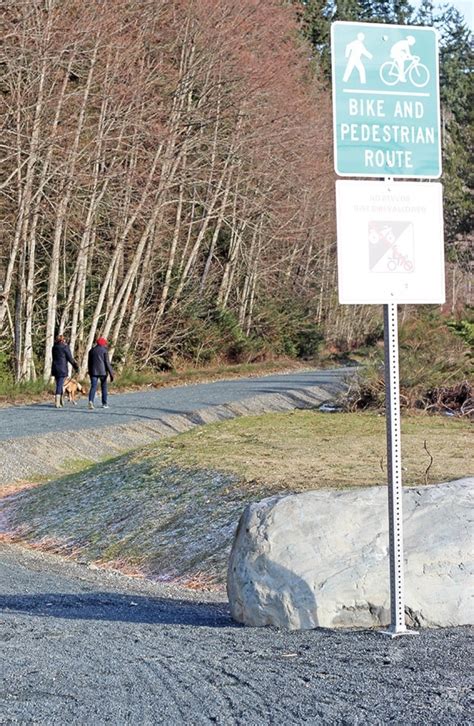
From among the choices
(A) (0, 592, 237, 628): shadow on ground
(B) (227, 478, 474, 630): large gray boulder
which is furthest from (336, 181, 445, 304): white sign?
(A) (0, 592, 237, 628): shadow on ground

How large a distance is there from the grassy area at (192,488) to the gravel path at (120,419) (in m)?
3.23

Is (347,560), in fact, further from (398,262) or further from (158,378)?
(158,378)

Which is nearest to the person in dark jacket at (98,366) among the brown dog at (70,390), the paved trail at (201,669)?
the brown dog at (70,390)

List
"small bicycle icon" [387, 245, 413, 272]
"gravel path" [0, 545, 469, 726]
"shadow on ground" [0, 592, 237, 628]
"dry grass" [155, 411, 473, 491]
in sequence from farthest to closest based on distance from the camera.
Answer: "dry grass" [155, 411, 473, 491]
"shadow on ground" [0, 592, 237, 628]
"small bicycle icon" [387, 245, 413, 272]
"gravel path" [0, 545, 469, 726]

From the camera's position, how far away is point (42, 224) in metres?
40.7

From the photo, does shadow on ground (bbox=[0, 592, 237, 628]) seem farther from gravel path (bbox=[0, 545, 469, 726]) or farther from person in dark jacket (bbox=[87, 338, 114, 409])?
person in dark jacket (bbox=[87, 338, 114, 409])

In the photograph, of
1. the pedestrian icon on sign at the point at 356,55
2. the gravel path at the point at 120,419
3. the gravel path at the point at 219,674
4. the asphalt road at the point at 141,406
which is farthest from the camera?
the asphalt road at the point at 141,406

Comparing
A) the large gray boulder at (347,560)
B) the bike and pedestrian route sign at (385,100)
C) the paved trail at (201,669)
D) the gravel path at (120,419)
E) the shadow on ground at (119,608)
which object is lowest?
the gravel path at (120,419)

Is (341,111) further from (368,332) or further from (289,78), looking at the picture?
(368,332)

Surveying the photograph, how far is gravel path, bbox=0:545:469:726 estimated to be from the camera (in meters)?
6.16

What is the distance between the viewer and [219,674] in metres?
6.98

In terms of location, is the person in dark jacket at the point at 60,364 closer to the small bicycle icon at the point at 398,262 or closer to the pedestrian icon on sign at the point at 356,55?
the small bicycle icon at the point at 398,262

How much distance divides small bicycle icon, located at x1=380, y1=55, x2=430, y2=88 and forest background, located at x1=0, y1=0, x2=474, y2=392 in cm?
2305

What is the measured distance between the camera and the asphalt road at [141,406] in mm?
27750
